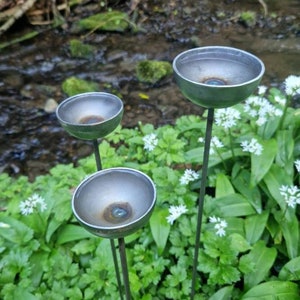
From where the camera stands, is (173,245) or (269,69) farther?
(269,69)

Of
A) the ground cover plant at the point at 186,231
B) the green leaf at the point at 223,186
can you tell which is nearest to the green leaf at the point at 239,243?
the ground cover plant at the point at 186,231

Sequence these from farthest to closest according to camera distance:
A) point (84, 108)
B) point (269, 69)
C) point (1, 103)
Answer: point (269, 69) → point (1, 103) → point (84, 108)

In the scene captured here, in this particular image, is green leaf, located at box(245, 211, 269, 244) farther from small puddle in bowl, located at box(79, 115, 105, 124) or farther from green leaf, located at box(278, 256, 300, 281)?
A: small puddle in bowl, located at box(79, 115, 105, 124)

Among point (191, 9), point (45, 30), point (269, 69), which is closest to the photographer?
point (269, 69)

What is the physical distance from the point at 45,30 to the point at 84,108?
529cm

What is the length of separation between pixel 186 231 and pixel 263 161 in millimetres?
654

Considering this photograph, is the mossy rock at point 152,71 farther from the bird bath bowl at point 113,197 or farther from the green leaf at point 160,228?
the bird bath bowl at point 113,197

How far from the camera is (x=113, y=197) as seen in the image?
129 cm

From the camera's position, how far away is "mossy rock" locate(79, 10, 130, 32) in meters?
6.19

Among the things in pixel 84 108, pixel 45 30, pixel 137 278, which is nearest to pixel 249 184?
pixel 137 278

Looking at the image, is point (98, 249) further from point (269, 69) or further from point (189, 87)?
point (269, 69)

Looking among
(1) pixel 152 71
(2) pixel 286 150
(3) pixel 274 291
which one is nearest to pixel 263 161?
(2) pixel 286 150

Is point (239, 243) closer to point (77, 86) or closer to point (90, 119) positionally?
point (90, 119)

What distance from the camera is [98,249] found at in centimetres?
205
